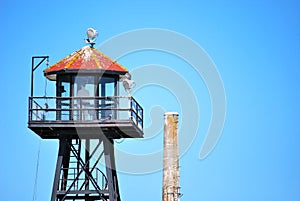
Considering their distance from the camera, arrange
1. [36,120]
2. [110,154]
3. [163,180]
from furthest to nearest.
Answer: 1. [110,154]
2. [36,120]
3. [163,180]

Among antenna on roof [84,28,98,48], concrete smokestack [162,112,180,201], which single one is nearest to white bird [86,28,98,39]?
antenna on roof [84,28,98,48]

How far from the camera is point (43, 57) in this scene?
36.7m

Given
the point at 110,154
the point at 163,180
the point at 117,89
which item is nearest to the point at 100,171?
the point at 110,154

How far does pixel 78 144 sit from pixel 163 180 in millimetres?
9791

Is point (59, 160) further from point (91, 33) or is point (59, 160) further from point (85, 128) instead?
point (91, 33)

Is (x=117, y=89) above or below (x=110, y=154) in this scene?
above

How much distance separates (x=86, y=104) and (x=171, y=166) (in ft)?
26.6

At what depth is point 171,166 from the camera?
29.4 m

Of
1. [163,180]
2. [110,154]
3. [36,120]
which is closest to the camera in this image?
[163,180]

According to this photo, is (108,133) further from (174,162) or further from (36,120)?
(174,162)

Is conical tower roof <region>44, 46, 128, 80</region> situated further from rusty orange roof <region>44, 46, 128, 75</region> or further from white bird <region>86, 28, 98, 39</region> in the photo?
white bird <region>86, 28, 98, 39</region>

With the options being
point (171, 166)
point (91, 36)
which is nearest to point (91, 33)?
point (91, 36)

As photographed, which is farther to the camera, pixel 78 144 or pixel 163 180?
pixel 78 144

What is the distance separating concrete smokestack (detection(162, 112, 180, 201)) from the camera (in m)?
29.2
